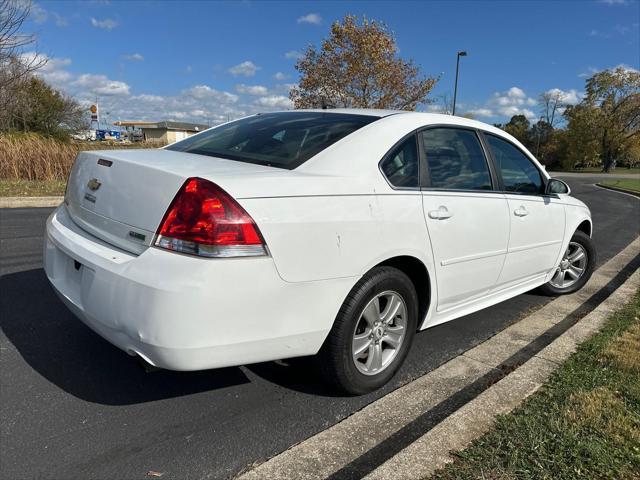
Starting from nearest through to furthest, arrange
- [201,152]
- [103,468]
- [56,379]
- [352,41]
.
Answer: [103,468]
[56,379]
[201,152]
[352,41]

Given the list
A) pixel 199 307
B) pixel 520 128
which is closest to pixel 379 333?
pixel 199 307

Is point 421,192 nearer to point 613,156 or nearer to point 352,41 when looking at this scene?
point 352,41

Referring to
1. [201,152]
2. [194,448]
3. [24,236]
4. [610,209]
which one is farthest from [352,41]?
[194,448]

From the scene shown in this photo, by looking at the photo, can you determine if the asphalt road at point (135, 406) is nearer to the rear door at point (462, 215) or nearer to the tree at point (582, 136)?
the rear door at point (462, 215)

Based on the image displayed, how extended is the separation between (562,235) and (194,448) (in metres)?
3.60

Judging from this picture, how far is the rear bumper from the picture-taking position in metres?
2.05

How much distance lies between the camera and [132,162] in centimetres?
247

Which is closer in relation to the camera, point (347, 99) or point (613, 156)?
point (347, 99)

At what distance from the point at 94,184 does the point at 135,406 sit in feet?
4.01

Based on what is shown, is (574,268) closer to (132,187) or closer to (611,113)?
(132,187)

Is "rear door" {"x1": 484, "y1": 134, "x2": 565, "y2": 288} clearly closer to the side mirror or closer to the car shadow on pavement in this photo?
the side mirror

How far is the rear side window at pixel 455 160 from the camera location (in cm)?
312

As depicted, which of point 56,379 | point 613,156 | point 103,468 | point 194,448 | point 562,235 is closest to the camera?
point 103,468

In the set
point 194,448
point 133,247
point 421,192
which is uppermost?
point 421,192
